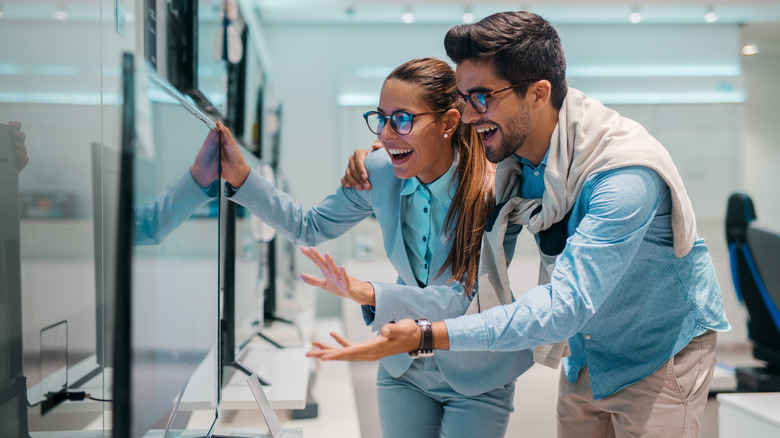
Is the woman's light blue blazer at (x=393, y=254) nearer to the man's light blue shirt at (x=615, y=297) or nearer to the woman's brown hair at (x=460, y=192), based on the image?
the woman's brown hair at (x=460, y=192)

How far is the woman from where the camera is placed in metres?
1.31

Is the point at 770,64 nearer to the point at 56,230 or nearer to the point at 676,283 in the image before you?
the point at 676,283

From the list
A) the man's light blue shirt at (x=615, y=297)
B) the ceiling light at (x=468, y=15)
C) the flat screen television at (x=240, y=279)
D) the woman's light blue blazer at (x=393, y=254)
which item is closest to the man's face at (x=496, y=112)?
the man's light blue shirt at (x=615, y=297)

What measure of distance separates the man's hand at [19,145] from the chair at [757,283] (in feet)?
12.1

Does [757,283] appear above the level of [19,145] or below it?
below

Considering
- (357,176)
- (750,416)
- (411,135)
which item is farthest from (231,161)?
(750,416)

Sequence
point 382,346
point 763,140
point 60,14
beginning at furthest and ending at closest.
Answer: point 763,140
point 60,14
point 382,346

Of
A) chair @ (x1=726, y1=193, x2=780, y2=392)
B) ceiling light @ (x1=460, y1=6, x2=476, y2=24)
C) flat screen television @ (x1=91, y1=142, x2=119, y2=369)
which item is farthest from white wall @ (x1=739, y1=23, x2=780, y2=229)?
flat screen television @ (x1=91, y1=142, x2=119, y2=369)

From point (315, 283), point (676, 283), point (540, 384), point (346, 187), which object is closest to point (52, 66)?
point (315, 283)

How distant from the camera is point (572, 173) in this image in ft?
3.68

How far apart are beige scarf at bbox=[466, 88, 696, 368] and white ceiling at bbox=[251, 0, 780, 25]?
404 centimetres

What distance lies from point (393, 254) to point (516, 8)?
4.27 meters

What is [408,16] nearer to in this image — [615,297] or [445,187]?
[445,187]

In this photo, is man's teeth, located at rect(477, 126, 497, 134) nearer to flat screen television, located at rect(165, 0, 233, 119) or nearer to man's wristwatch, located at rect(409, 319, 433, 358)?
man's wristwatch, located at rect(409, 319, 433, 358)
